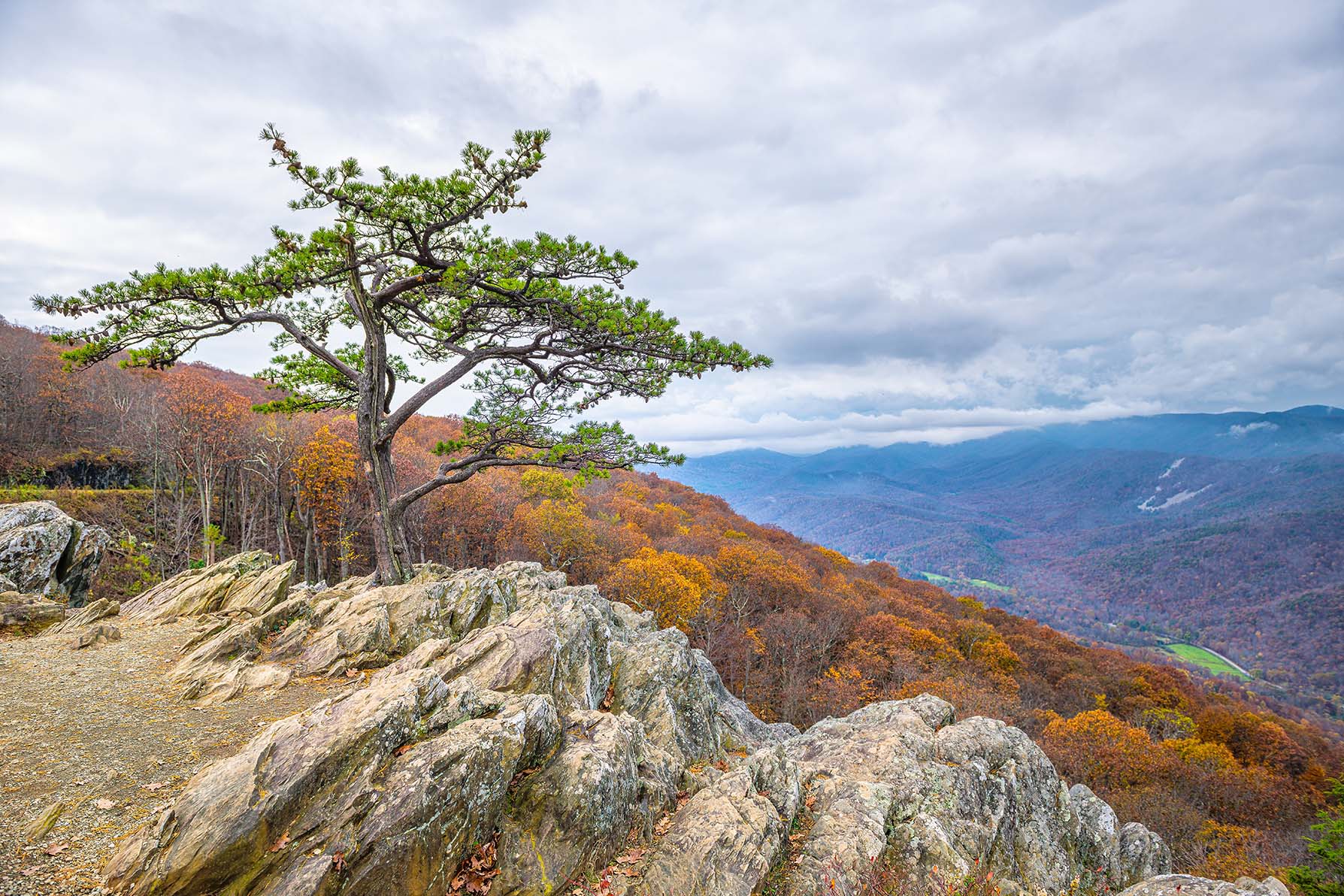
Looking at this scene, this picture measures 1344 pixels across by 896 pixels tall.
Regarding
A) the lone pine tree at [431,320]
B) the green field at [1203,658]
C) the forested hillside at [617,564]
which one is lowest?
the green field at [1203,658]

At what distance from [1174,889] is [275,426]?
160 feet

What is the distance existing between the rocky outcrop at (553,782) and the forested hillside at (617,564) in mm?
22131

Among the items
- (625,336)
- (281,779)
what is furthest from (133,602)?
(625,336)

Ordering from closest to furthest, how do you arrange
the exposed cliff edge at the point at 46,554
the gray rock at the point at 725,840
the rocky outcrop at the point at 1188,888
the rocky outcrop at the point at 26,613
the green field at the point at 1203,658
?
the gray rock at the point at 725,840, the rocky outcrop at the point at 1188,888, the rocky outcrop at the point at 26,613, the exposed cliff edge at the point at 46,554, the green field at the point at 1203,658

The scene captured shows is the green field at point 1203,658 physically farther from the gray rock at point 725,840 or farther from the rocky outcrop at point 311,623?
the rocky outcrop at point 311,623

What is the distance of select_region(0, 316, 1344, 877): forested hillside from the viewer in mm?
33875

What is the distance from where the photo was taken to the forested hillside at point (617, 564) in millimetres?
33875

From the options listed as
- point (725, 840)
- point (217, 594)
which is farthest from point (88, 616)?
point (725, 840)

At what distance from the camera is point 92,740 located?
7.84 m

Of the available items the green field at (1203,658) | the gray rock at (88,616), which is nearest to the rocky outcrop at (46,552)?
the gray rock at (88,616)

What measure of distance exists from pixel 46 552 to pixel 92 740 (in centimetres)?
1413

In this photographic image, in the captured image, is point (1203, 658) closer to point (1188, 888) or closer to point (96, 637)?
point (1188, 888)

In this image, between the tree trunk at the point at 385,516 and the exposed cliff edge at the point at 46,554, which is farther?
the exposed cliff edge at the point at 46,554

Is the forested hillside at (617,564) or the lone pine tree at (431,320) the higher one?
the lone pine tree at (431,320)
